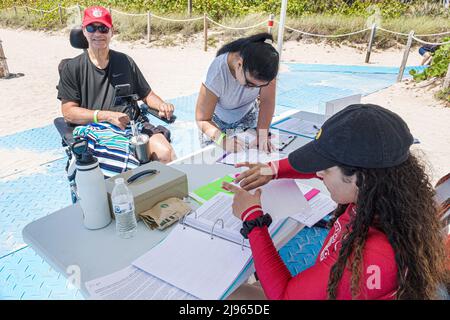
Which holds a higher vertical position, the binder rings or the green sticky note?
the binder rings

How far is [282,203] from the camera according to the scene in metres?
1.27

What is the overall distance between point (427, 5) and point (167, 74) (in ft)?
39.0

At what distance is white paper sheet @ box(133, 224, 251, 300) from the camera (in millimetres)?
928

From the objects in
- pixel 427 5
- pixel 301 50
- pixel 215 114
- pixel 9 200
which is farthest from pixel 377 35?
pixel 9 200

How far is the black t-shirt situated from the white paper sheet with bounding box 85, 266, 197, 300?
1.58m

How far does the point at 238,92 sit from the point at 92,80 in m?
0.97

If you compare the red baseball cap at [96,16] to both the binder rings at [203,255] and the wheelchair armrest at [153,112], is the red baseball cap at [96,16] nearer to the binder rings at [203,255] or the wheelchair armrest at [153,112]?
the wheelchair armrest at [153,112]

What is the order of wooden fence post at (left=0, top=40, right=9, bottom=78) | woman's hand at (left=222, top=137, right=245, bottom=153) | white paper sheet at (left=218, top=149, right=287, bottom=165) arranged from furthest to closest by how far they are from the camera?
1. wooden fence post at (left=0, top=40, right=9, bottom=78)
2. woman's hand at (left=222, top=137, right=245, bottom=153)
3. white paper sheet at (left=218, top=149, right=287, bottom=165)

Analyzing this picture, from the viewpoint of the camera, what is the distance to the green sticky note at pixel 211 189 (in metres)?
1.36

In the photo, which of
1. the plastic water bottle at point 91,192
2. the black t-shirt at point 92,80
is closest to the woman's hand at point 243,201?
the plastic water bottle at point 91,192

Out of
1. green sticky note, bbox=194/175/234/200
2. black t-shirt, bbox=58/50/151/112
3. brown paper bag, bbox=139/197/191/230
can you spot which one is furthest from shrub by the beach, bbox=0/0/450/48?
brown paper bag, bbox=139/197/191/230

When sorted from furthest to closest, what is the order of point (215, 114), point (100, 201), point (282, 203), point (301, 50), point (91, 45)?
point (301, 50) → point (215, 114) → point (91, 45) → point (282, 203) → point (100, 201)

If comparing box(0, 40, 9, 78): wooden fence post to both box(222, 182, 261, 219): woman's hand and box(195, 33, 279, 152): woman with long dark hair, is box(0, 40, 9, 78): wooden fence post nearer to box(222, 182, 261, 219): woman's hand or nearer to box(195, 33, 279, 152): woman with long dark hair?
box(195, 33, 279, 152): woman with long dark hair
